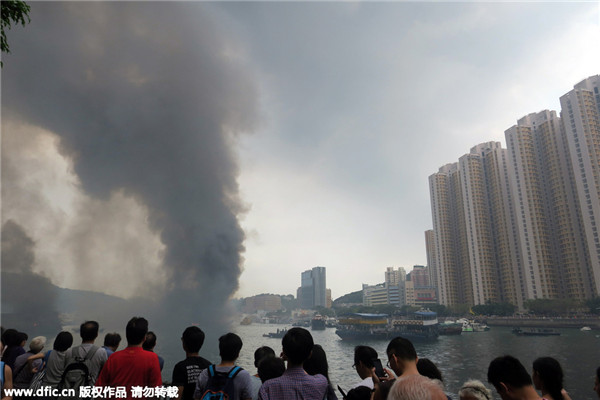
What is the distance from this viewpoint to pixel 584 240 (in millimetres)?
68875

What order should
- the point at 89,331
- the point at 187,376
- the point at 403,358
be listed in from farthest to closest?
the point at 89,331
the point at 187,376
the point at 403,358

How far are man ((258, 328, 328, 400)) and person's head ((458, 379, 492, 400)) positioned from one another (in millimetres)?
1146

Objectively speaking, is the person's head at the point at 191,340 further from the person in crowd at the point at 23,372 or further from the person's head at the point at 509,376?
the person's head at the point at 509,376

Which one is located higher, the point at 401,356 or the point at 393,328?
the point at 401,356

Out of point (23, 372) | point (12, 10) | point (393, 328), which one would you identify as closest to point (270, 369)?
point (23, 372)

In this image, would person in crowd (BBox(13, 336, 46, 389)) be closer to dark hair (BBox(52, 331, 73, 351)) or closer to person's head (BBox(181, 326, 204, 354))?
dark hair (BBox(52, 331, 73, 351))

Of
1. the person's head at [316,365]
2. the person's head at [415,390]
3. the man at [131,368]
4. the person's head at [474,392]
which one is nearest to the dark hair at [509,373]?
the person's head at [474,392]

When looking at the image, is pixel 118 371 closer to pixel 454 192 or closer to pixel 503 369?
pixel 503 369

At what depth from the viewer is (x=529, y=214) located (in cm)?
7425

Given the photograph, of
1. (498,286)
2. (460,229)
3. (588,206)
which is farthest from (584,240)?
(460,229)

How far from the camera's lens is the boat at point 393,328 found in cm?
5804

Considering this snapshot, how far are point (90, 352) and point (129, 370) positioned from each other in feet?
4.39

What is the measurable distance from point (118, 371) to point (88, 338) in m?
1.41

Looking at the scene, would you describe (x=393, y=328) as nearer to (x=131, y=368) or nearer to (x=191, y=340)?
(x=191, y=340)
